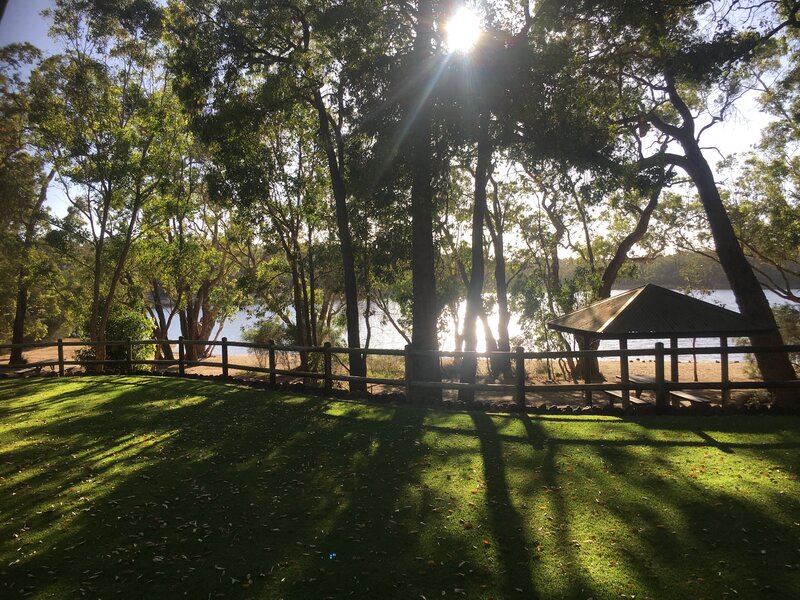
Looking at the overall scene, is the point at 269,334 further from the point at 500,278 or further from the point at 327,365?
the point at 327,365

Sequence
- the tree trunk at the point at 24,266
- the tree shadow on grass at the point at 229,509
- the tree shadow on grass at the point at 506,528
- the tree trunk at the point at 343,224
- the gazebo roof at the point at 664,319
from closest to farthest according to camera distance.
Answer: the tree shadow on grass at the point at 506,528, the tree shadow on grass at the point at 229,509, the gazebo roof at the point at 664,319, the tree trunk at the point at 343,224, the tree trunk at the point at 24,266

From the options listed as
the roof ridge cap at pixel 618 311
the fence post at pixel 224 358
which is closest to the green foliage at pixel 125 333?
the fence post at pixel 224 358

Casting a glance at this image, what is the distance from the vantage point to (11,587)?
14.1ft

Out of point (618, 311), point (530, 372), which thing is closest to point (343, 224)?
point (618, 311)

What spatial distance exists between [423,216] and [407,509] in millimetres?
9221

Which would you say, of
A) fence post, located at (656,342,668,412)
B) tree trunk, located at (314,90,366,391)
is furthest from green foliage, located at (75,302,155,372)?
fence post, located at (656,342,668,412)

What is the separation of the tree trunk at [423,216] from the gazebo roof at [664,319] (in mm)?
3886

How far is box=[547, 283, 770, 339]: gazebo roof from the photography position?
938 centimetres

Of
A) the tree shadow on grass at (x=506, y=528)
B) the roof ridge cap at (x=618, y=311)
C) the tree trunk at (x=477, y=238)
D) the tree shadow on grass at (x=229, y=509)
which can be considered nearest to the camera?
the tree shadow on grass at (x=506, y=528)

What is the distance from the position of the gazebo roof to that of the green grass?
1686 mm

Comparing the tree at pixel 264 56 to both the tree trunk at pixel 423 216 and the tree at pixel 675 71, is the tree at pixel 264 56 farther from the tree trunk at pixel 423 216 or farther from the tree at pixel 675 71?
the tree at pixel 675 71

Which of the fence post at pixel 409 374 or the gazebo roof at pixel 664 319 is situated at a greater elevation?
the gazebo roof at pixel 664 319

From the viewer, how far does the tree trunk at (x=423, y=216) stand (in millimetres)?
11461

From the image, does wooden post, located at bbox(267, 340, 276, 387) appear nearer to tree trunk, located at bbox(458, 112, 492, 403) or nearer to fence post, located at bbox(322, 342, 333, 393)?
fence post, located at bbox(322, 342, 333, 393)
